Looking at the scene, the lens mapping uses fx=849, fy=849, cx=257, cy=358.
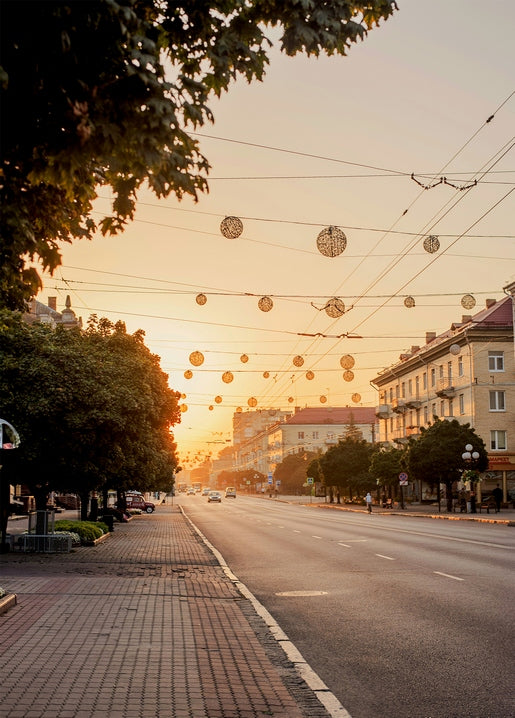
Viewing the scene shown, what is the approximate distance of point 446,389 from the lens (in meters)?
67.4

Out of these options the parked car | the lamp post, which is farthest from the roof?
the lamp post

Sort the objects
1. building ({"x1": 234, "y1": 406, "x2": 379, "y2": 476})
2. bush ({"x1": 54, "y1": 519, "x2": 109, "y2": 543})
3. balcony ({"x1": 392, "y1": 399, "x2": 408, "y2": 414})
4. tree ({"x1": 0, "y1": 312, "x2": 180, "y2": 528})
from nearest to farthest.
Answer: tree ({"x1": 0, "y1": 312, "x2": 180, "y2": 528}) → bush ({"x1": 54, "y1": 519, "x2": 109, "y2": 543}) → balcony ({"x1": 392, "y1": 399, "x2": 408, "y2": 414}) → building ({"x1": 234, "y1": 406, "x2": 379, "y2": 476})

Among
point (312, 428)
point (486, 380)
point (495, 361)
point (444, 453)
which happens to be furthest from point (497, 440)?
point (312, 428)

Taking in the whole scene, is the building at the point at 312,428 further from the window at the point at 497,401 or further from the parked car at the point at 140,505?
the window at the point at 497,401

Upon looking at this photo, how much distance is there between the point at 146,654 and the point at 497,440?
57389 millimetres

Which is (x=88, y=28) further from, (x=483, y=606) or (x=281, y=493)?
(x=281, y=493)

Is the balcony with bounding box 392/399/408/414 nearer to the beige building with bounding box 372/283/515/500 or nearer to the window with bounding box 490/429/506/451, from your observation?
the beige building with bounding box 372/283/515/500

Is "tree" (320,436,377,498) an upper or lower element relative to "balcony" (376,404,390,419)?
lower

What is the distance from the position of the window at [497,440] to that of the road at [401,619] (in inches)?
1506

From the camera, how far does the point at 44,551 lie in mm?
23750

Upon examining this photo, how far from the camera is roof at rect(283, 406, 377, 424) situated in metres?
154

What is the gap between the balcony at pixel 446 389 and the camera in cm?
6744

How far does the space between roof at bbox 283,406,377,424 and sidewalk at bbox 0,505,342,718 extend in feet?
447

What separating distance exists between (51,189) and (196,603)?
9006mm
